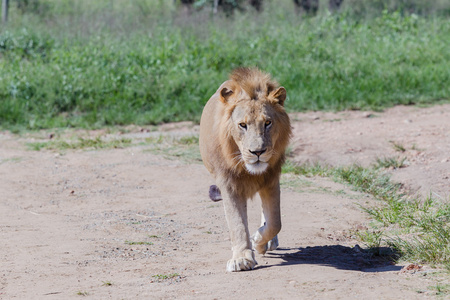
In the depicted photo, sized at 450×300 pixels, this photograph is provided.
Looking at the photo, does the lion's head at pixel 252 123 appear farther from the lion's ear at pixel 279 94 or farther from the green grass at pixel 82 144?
the green grass at pixel 82 144

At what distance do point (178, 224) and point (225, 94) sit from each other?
63.4 inches

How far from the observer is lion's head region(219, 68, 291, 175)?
4.38 meters

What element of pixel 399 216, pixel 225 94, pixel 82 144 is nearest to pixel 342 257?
pixel 399 216

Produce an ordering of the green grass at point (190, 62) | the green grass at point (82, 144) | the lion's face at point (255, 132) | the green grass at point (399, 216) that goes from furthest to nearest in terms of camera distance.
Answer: the green grass at point (190, 62)
the green grass at point (82, 144)
the green grass at point (399, 216)
the lion's face at point (255, 132)

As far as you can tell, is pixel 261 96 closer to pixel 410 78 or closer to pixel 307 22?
pixel 410 78

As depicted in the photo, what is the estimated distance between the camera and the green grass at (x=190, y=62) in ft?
36.8

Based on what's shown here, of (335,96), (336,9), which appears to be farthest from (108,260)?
(336,9)

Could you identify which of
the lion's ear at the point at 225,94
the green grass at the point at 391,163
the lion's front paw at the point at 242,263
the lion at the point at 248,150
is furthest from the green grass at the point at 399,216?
the lion's ear at the point at 225,94

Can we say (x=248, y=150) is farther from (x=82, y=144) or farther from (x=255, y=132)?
(x=82, y=144)

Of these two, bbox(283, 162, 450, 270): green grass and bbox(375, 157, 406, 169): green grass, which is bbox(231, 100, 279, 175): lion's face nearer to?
bbox(283, 162, 450, 270): green grass

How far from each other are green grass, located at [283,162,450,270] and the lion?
92 centimetres

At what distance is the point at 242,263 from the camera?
443cm

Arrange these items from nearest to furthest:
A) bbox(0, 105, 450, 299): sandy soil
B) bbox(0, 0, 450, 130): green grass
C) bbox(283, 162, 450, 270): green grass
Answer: bbox(0, 105, 450, 299): sandy soil < bbox(283, 162, 450, 270): green grass < bbox(0, 0, 450, 130): green grass

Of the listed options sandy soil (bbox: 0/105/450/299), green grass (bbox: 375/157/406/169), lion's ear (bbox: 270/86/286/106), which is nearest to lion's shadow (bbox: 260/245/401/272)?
sandy soil (bbox: 0/105/450/299)
